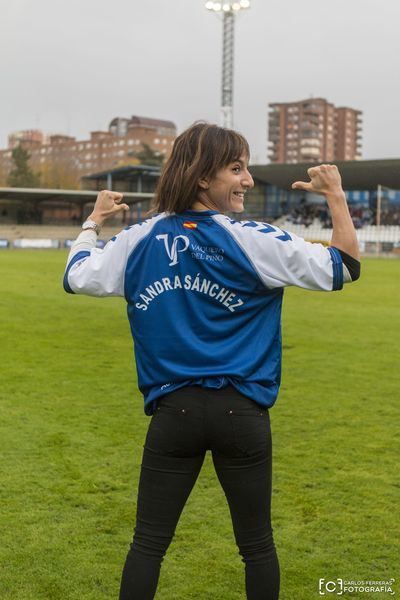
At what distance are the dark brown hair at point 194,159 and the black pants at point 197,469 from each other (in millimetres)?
630

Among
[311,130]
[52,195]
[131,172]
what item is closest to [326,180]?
[52,195]

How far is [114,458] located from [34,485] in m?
0.80

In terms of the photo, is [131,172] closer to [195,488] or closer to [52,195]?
[52,195]

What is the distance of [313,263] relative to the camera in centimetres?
234

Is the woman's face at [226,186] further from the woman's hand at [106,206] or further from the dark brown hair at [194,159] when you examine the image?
the woman's hand at [106,206]

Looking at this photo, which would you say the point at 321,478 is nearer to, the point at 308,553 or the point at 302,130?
the point at 308,553

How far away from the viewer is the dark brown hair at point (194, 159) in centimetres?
241

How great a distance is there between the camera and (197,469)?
254cm

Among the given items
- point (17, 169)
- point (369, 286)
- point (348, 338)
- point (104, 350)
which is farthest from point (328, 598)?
point (17, 169)

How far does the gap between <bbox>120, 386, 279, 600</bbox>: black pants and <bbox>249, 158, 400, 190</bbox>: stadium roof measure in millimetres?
41987

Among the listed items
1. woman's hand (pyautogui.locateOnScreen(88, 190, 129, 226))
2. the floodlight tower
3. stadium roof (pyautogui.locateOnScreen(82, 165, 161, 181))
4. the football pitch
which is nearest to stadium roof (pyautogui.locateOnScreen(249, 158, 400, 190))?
the floodlight tower

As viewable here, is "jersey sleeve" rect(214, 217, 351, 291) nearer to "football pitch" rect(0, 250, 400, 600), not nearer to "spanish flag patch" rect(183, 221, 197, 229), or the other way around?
"spanish flag patch" rect(183, 221, 197, 229)

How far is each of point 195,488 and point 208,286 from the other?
2865 mm

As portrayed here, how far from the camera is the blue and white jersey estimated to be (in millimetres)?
2367
